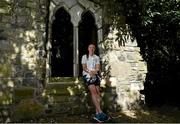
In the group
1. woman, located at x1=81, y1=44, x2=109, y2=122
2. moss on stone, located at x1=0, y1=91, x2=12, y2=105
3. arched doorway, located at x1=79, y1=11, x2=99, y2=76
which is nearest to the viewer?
moss on stone, located at x1=0, y1=91, x2=12, y2=105

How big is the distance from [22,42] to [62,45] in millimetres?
1196

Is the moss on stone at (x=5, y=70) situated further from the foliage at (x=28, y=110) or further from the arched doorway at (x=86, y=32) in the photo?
the arched doorway at (x=86, y=32)

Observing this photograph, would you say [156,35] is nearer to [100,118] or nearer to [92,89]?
[92,89]

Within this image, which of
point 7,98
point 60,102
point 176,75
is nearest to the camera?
point 7,98

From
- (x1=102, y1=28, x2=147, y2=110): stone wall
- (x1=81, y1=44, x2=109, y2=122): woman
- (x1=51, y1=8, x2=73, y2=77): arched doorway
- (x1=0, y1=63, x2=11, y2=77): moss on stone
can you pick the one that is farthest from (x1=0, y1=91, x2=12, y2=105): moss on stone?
(x1=102, y1=28, x2=147, y2=110): stone wall

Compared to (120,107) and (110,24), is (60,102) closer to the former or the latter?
(120,107)

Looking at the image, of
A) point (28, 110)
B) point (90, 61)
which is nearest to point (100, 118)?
point (90, 61)

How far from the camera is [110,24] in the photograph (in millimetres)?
8305

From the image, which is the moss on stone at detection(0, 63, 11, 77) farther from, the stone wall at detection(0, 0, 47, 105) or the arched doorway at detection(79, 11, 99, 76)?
the arched doorway at detection(79, 11, 99, 76)

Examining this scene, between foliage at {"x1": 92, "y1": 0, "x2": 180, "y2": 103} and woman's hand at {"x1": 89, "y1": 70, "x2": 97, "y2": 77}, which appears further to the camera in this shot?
foliage at {"x1": 92, "y1": 0, "x2": 180, "y2": 103}

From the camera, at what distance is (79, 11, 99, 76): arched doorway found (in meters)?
8.31

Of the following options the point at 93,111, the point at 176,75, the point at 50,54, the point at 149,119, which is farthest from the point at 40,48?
the point at 176,75

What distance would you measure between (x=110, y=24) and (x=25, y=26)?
7.01 feet

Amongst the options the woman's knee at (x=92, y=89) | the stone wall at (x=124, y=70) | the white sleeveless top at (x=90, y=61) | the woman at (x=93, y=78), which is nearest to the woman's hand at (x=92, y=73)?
the woman at (x=93, y=78)
